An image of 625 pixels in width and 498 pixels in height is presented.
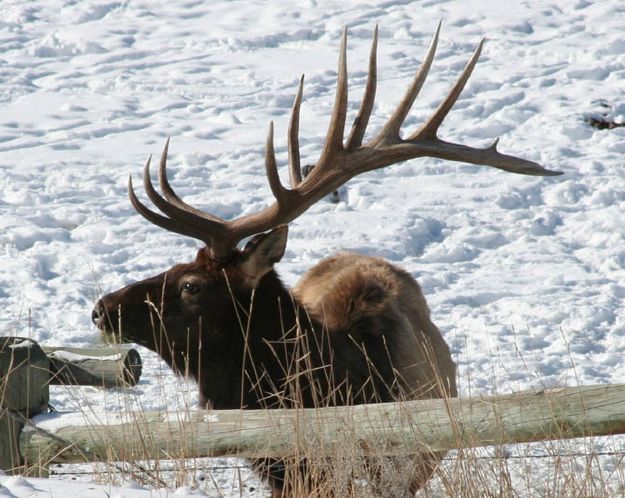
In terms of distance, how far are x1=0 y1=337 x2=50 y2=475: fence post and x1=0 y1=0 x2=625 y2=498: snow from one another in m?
1.24

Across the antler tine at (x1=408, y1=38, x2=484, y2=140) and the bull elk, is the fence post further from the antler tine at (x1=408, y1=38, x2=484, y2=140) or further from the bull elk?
the antler tine at (x1=408, y1=38, x2=484, y2=140)

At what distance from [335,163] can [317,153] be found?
6607 millimetres

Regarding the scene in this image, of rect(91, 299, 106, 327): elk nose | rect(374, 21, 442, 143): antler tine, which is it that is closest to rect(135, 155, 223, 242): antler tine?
rect(91, 299, 106, 327): elk nose

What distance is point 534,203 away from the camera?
11148 millimetres

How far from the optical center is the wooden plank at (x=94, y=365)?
5.22m

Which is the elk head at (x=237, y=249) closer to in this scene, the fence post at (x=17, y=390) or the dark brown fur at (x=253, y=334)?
the dark brown fur at (x=253, y=334)

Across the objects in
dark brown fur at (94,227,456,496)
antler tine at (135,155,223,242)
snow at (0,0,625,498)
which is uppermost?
antler tine at (135,155,223,242)

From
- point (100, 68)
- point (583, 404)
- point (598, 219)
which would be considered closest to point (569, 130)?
point (598, 219)

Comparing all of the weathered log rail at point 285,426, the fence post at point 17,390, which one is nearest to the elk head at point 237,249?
the fence post at point 17,390

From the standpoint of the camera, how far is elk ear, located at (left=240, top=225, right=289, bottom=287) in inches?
213

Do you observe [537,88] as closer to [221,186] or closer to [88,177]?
[221,186]

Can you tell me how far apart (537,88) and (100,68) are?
5.85m

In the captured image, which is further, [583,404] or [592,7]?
[592,7]

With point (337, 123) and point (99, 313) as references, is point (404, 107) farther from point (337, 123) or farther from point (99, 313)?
point (99, 313)
